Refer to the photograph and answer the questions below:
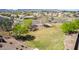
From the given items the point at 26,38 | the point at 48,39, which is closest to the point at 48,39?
the point at 48,39

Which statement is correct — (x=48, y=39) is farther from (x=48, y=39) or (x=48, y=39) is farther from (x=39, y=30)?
(x=39, y=30)

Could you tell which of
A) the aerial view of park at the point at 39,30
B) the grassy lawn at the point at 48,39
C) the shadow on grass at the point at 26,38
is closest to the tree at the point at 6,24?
the aerial view of park at the point at 39,30

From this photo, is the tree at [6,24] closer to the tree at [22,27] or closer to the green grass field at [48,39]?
the tree at [22,27]

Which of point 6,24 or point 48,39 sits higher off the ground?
point 6,24

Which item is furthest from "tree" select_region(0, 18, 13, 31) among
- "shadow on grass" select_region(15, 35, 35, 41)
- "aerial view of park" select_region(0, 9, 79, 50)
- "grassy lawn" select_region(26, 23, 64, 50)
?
"grassy lawn" select_region(26, 23, 64, 50)

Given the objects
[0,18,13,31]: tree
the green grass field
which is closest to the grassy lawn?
the green grass field

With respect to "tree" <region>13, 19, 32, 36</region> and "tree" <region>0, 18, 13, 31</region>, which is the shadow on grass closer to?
"tree" <region>13, 19, 32, 36</region>

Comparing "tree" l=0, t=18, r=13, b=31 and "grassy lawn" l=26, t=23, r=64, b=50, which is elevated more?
"tree" l=0, t=18, r=13, b=31
